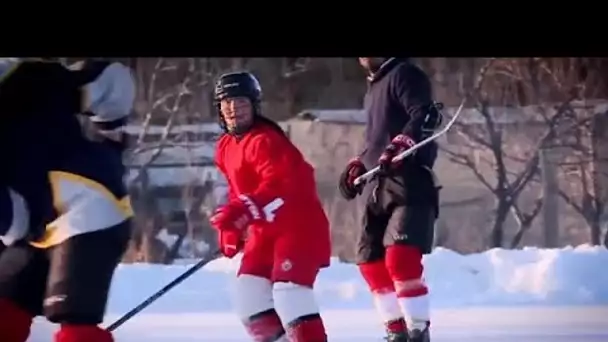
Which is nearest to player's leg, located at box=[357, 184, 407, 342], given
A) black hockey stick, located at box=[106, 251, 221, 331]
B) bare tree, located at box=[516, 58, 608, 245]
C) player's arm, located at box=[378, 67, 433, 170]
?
player's arm, located at box=[378, 67, 433, 170]

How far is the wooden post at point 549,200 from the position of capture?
9.39 ft

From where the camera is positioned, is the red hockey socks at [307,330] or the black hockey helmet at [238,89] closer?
the red hockey socks at [307,330]

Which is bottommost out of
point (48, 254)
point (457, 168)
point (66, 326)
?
point (66, 326)

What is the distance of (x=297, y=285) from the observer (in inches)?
109

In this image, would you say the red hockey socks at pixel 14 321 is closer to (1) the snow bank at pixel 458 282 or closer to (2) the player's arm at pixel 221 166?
(1) the snow bank at pixel 458 282

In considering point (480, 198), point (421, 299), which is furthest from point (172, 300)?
point (480, 198)

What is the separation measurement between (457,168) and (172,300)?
75 centimetres

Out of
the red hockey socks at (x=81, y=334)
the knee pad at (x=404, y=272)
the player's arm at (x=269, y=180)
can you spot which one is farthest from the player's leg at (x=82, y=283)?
the knee pad at (x=404, y=272)

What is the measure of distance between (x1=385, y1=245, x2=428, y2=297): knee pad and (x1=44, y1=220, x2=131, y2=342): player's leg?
643mm

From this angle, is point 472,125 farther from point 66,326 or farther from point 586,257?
point 66,326

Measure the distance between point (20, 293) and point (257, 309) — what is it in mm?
562

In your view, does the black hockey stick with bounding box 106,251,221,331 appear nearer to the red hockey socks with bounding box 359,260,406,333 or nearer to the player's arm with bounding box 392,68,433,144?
the red hockey socks with bounding box 359,260,406,333

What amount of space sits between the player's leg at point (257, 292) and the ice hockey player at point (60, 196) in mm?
303
